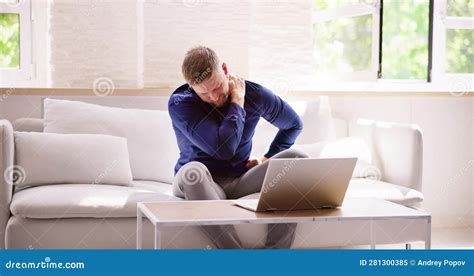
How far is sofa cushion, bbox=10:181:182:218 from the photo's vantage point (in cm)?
296

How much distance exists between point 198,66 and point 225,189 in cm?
55

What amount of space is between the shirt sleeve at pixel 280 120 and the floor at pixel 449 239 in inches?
31.6

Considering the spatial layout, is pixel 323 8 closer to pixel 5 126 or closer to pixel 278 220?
pixel 5 126

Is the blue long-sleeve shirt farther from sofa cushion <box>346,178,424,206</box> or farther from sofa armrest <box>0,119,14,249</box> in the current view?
sofa armrest <box>0,119,14,249</box>

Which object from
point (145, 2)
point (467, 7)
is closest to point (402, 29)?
point (467, 7)

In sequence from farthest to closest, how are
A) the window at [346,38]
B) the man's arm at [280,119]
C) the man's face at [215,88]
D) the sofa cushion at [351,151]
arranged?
the window at [346,38] < the sofa cushion at [351,151] < the man's arm at [280,119] < the man's face at [215,88]

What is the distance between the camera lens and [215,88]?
2957mm

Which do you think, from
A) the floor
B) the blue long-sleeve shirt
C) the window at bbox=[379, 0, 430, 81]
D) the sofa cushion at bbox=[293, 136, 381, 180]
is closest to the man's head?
the blue long-sleeve shirt

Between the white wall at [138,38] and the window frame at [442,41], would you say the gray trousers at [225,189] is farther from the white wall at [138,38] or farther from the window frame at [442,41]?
the window frame at [442,41]

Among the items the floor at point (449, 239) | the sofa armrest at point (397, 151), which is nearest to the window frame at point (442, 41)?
the floor at point (449, 239)

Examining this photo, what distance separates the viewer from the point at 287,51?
4.34 metres

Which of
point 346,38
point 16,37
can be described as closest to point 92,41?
point 16,37

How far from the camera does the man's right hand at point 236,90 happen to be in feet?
9.96

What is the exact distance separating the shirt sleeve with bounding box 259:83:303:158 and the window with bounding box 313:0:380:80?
4.78ft
